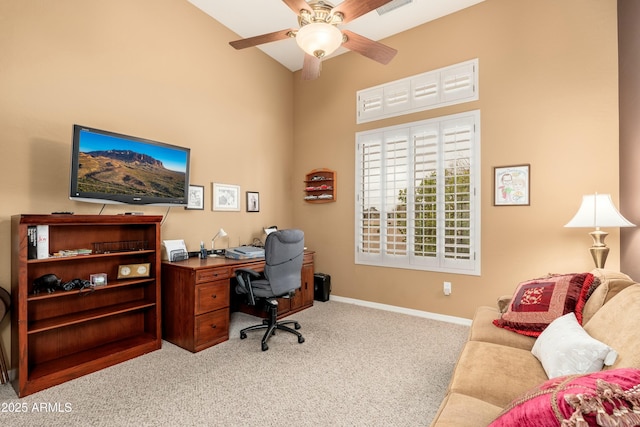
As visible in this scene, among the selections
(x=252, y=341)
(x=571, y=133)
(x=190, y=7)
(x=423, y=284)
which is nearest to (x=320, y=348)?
(x=252, y=341)

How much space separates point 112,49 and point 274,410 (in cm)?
330

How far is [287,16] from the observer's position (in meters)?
3.53

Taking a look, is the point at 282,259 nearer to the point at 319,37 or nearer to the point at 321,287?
the point at 321,287

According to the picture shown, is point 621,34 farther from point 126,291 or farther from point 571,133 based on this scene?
point 126,291

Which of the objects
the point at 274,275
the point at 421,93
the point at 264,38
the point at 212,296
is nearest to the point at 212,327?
the point at 212,296

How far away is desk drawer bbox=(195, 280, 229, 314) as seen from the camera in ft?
8.75

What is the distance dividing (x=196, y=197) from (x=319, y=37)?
7.22 ft

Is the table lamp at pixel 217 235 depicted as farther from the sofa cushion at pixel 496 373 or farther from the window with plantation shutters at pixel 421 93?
the sofa cushion at pixel 496 373

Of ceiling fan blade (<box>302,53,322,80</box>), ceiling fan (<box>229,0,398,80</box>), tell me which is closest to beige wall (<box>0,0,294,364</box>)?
ceiling fan blade (<box>302,53,322,80</box>)

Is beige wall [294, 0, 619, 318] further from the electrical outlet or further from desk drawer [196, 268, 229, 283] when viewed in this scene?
desk drawer [196, 268, 229, 283]

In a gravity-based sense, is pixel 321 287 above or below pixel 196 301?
below

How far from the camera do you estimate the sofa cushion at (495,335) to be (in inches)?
71.5

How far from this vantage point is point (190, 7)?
10.9 ft

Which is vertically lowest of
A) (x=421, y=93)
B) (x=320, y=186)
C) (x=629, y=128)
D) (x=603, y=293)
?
(x=603, y=293)
